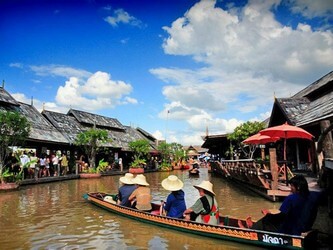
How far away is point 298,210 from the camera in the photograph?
5430 mm

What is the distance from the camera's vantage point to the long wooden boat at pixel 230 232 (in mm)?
5266

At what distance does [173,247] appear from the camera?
6.36 m

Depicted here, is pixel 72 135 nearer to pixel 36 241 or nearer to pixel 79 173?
pixel 79 173

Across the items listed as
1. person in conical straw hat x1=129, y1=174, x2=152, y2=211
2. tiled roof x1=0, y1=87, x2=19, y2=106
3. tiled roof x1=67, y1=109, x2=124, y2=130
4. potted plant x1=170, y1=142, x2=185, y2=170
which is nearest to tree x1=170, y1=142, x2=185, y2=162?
potted plant x1=170, y1=142, x2=185, y2=170

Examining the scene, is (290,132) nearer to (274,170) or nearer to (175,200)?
(274,170)

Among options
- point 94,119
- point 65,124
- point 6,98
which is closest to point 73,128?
point 65,124

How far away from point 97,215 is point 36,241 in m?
2.93

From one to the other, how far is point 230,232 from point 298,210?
1.48 metres

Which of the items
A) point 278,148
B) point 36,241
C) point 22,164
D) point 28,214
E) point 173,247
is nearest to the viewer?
point 173,247

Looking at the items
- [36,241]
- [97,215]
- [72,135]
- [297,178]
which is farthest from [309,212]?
[72,135]

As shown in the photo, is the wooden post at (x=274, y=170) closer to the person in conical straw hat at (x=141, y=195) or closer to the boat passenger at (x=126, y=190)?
the person in conical straw hat at (x=141, y=195)

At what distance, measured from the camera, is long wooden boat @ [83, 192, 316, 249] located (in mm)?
5266

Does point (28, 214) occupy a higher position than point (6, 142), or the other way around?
point (6, 142)

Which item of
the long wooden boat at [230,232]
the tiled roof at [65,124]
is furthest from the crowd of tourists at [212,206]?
the tiled roof at [65,124]
